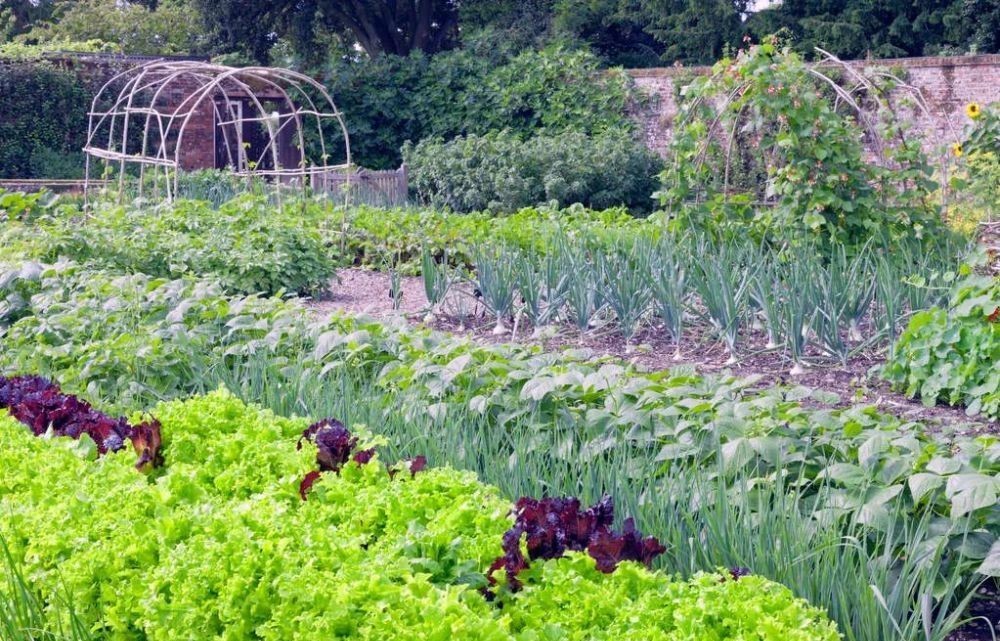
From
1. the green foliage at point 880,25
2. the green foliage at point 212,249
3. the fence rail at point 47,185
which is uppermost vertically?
the green foliage at point 880,25

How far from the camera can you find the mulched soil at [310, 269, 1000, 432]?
4.32 metres

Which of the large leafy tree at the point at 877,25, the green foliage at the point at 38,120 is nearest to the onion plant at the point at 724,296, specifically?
the green foliage at the point at 38,120

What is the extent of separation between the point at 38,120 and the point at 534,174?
28.4 feet

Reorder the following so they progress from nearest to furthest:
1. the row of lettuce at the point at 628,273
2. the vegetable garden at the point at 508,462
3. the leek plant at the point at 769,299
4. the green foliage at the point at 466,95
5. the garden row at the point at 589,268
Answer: the vegetable garden at the point at 508,462 → the row of lettuce at the point at 628,273 → the leek plant at the point at 769,299 → the garden row at the point at 589,268 → the green foliage at the point at 466,95

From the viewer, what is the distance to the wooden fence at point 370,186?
12.2 meters

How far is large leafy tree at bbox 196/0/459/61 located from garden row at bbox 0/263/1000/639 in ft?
60.2

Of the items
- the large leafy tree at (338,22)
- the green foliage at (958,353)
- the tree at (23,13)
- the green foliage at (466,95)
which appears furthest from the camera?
the tree at (23,13)

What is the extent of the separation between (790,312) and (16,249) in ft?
15.3

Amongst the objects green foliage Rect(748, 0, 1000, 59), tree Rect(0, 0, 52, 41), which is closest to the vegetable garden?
green foliage Rect(748, 0, 1000, 59)

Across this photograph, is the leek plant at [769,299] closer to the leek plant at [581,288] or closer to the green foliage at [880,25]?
the leek plant at [581,288]

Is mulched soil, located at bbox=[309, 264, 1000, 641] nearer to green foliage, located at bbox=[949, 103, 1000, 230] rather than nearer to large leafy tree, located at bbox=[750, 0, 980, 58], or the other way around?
green foliage, located at bbox=[949, 103, 1000, 230]

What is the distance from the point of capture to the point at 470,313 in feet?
20.7

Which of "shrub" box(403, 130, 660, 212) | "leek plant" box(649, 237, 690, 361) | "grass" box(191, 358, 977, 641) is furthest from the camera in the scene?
"shrub" box(403, 130, 660, 212)

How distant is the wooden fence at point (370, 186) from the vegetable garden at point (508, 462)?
6266 mm
